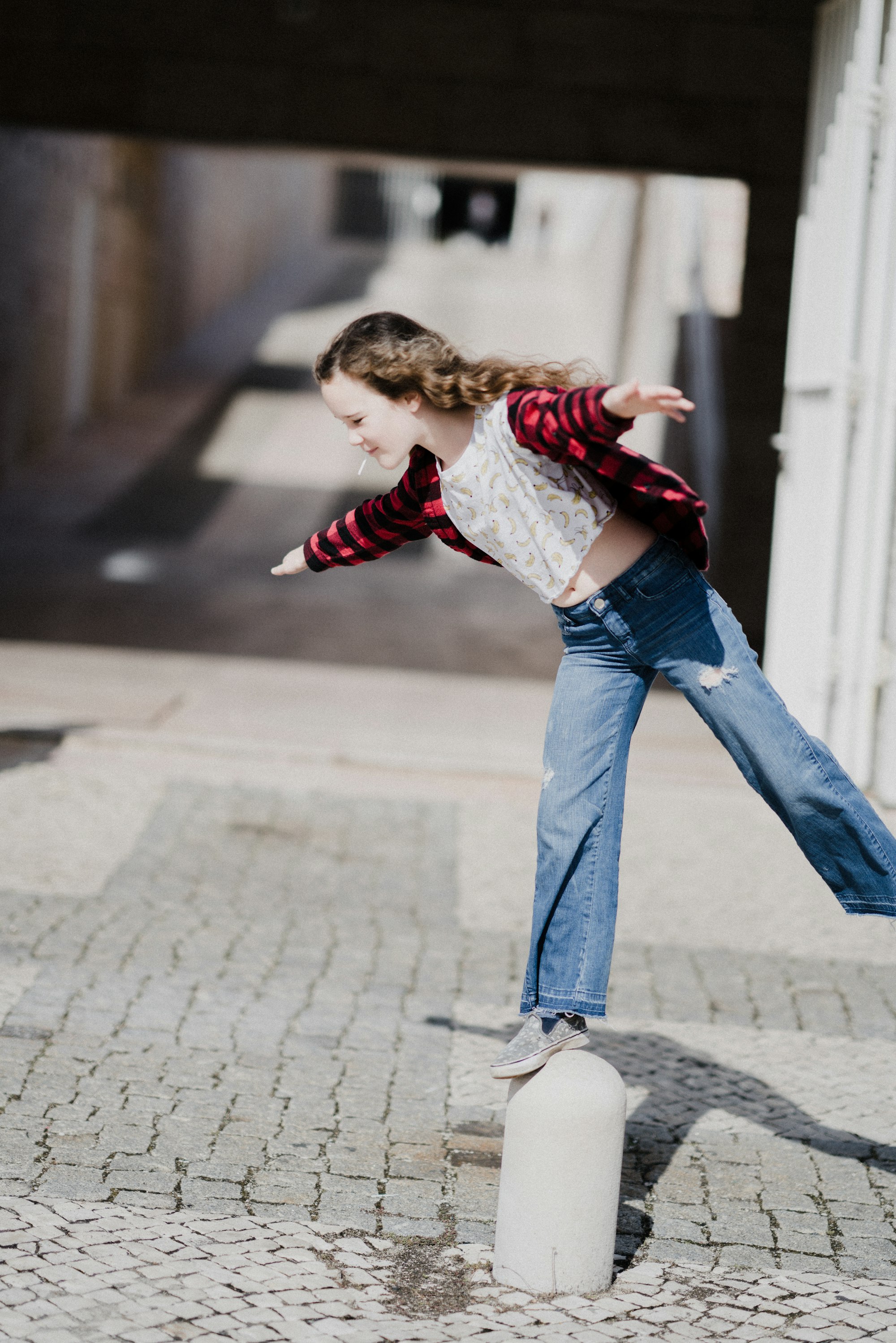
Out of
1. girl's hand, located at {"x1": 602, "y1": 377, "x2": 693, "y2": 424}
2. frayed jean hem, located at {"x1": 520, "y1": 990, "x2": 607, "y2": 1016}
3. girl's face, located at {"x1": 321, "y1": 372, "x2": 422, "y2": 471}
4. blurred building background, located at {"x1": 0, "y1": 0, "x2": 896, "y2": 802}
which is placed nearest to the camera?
girl's hand, located at {"x1": 602, "y1": 377, "x2": 693, "y2": 424}

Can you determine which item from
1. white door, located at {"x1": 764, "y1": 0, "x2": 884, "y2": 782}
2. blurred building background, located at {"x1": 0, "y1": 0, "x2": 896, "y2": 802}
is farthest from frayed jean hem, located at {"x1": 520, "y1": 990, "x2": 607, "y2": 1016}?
white door, located at {"x1": 764, "y1": 0, "x2": 884, "y2": 782}

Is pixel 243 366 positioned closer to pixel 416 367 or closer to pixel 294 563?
pixel 294 563

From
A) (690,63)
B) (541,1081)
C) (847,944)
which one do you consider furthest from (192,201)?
(541,1081)

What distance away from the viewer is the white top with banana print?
2.88 meters

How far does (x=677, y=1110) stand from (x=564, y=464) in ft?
5.54

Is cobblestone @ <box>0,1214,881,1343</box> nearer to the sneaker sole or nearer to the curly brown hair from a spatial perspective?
the sneaker sole

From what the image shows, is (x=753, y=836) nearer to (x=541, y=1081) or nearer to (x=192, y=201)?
(x=541, y=1081)

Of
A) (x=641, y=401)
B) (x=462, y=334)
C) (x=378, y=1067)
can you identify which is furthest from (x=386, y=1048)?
(x=462, y=334)

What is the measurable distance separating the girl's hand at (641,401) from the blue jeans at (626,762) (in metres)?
0.40

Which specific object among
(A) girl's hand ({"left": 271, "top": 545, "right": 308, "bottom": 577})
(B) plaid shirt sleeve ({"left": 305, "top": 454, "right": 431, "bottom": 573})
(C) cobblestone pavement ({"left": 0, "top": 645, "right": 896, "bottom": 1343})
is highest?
(B) plaid shirt sleeve ({"left": 305, "top": 454, "right": 431, "bottom": 573})

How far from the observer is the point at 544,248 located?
111 ft

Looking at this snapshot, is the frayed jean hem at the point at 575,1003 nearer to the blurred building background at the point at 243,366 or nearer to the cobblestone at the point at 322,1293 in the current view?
the cobblestone at the point at 322,1293

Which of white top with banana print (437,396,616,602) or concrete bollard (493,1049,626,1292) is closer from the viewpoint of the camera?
concrete bollard (493,1049,626,1292)

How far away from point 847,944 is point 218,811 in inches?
98.0
